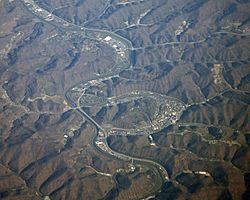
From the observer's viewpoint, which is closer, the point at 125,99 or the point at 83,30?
the point at 125,99

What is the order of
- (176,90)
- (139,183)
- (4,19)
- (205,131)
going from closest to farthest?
(139,183), (205,131), (176,90), (4,19)

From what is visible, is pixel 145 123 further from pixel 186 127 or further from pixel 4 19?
pixel 4 19

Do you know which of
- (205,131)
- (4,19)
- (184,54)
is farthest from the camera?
(4,19)

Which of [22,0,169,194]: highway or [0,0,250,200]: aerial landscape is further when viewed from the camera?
[22,0,169,194]: highway

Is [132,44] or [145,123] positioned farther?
[132,44]

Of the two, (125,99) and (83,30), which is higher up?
(83,30)

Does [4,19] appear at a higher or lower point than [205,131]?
higher

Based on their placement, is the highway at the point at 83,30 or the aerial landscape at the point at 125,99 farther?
the highway at the point at 83,30

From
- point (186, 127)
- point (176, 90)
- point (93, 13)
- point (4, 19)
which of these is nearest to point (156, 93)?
point (176, 90)
